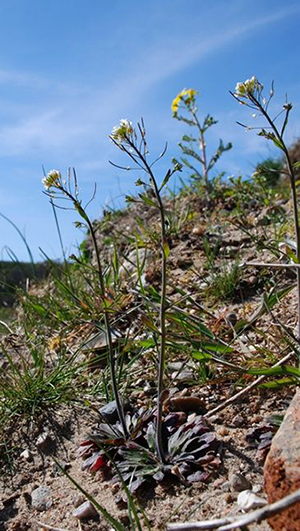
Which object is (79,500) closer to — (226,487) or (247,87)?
(226,487)

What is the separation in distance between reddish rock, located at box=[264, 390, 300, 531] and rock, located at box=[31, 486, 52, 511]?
39.7 inches

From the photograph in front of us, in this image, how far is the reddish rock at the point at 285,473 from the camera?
1.47 metres

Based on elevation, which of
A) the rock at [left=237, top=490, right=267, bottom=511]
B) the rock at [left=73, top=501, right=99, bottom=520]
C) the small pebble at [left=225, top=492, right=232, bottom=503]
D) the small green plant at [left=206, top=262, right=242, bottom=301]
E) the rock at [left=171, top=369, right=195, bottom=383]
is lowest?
the rock at [left=73, top=501, right=99, bottom=520]

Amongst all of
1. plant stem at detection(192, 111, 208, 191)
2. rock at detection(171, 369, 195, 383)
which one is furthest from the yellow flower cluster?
rock at detection(171, 369, 195, 383)

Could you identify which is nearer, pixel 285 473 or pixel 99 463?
pixel 285 473

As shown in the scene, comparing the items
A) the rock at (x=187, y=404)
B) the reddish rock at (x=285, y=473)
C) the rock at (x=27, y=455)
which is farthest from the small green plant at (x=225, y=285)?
the reddish rock at (x=285, y=473)

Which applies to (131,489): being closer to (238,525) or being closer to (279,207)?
(238,525)

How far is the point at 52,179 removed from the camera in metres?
1.93

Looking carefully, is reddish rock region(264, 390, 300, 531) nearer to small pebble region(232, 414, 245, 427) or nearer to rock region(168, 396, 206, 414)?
small pebble region(232, 414, 245, 427)

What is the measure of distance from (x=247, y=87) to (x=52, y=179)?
719mm

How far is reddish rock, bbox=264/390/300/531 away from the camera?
57.9 inches

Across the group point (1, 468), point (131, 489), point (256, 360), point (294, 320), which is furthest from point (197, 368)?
point (1, 468)

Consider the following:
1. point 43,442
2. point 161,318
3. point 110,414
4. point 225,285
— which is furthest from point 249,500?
point 225,285

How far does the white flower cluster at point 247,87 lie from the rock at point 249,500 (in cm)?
126
